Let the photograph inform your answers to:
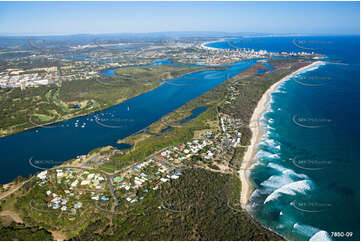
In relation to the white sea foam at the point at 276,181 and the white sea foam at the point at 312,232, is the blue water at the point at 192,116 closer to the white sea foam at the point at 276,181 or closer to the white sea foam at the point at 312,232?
the white sea foam at the point at 276,181

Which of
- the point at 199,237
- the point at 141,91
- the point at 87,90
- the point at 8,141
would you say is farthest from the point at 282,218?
the point at 87,90

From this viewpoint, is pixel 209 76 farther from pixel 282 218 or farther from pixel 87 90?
pixel 282 218

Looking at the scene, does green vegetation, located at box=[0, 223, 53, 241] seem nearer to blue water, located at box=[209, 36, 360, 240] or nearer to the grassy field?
the grassy field

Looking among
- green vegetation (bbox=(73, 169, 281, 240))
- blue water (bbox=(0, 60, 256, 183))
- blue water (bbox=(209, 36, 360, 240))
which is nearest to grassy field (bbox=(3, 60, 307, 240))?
green vegetation (bbox=(73, 169, 281, 240))

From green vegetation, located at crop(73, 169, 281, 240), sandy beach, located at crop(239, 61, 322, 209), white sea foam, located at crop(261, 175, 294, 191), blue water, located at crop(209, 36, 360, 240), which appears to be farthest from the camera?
white sea foam, located at crop(261, 175, 294, 191)

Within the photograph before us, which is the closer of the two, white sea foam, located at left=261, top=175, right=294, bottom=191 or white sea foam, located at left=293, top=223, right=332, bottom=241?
white sea foam, located at left=293, top=223, right=332, bottom=241

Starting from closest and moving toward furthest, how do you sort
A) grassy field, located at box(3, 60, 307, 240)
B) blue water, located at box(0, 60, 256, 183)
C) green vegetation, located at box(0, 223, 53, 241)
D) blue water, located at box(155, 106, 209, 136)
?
green vegetation, located at box(0, 223, 53, 241) < grassy field, located at box(3, 60, 307, 240) < blue water, located at box(0, 60, 256, 183) < blue water, located at box(155, 106, 209, 136)
